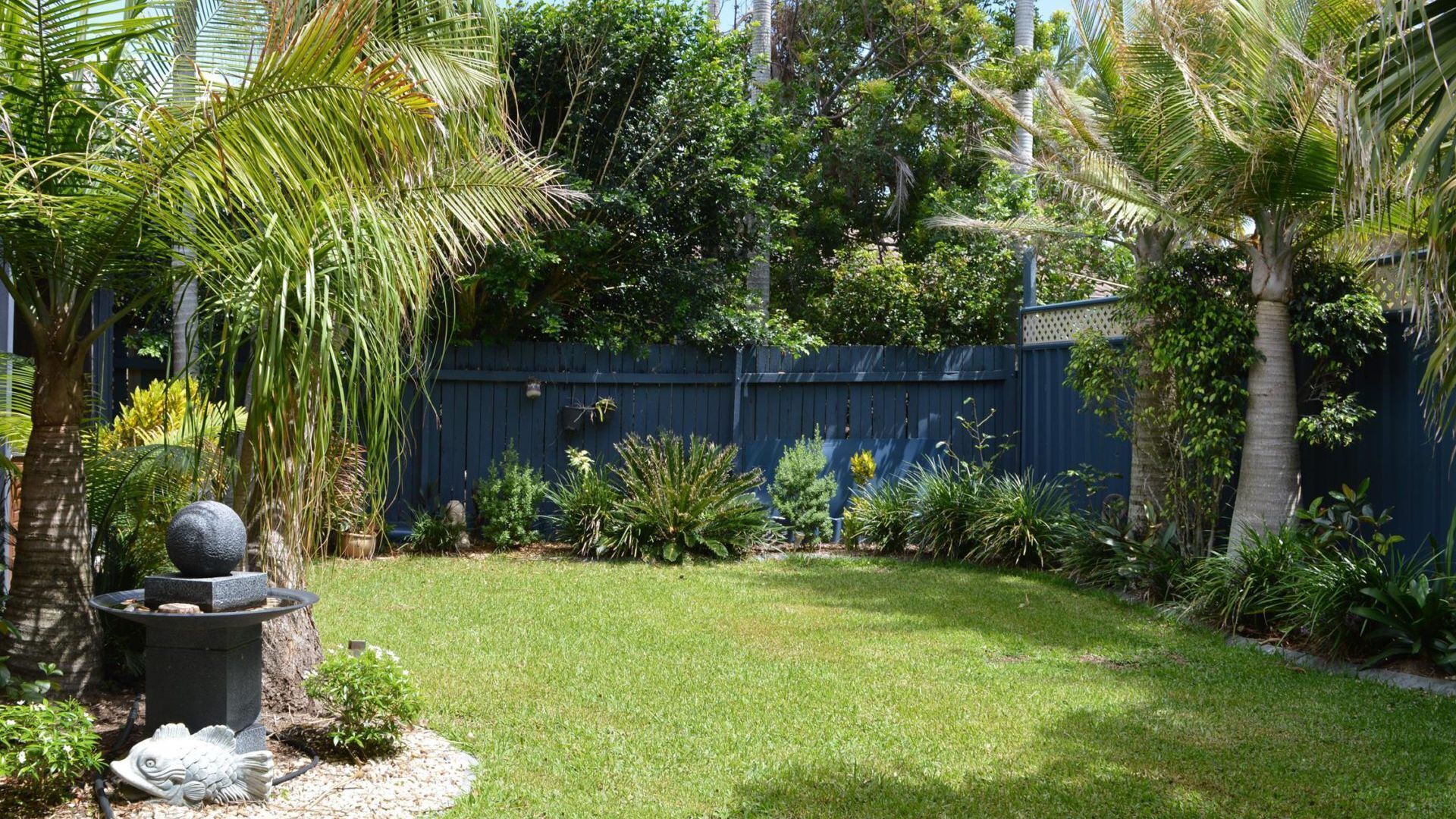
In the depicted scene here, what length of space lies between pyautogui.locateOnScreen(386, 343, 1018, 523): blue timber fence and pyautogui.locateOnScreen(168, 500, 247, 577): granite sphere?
20.3ft

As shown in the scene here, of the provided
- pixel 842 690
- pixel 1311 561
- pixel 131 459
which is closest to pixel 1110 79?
pixel 1311 561

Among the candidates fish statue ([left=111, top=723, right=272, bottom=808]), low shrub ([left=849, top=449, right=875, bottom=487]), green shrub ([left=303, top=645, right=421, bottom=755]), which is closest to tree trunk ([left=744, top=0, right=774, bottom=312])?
low shrub ([left=849, top=449, right=875, bottom=487])

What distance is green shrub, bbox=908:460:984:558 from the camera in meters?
9.78

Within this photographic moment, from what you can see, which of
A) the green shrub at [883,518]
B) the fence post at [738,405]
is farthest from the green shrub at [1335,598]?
the fence post at [738,405]

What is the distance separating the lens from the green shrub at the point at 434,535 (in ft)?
32.8

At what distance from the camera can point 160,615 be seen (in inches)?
147

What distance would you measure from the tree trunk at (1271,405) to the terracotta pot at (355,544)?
6.75m

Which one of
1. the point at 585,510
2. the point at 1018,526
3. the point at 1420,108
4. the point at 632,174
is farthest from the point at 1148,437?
the point at 632,174

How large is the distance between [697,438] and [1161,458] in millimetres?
4290

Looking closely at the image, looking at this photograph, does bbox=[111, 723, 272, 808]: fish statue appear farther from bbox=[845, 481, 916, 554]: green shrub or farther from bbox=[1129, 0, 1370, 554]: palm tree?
bbox=[845, 481, 916, 554]: green shrub

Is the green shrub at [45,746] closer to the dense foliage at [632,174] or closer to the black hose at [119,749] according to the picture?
the black hose at [119,749]

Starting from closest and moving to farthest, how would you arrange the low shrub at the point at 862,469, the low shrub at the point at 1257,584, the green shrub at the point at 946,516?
1. the low shrub at the point at 1257,584
2. the green shrub at the point at 946,516
3. the low shrub at the point at 862,469

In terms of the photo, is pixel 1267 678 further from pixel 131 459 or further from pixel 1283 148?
pixel 131 459

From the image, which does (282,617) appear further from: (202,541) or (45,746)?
(45,746)
